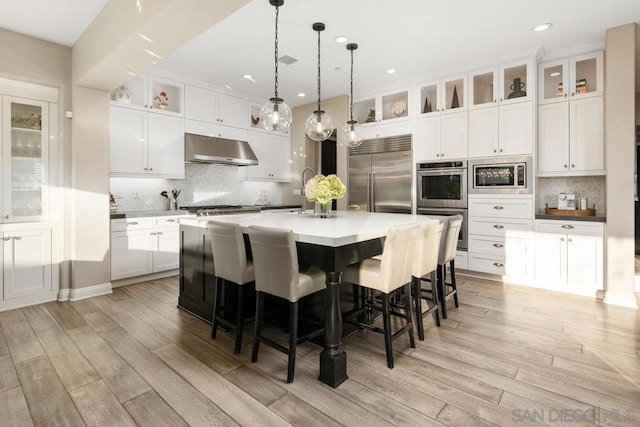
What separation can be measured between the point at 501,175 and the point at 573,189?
98cm

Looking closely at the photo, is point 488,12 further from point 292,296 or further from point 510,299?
point 292,296

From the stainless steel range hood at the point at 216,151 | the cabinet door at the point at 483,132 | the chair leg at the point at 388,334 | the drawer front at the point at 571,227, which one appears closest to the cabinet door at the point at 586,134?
the drawer front at the point at 571,227

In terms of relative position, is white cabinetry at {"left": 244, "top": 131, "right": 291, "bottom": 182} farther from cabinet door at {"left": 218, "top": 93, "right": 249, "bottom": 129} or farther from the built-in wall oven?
the built-in wall oven

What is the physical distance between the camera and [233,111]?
5566mm

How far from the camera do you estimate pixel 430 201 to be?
4.91 m

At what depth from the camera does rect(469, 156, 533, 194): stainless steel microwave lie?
13.7 ft

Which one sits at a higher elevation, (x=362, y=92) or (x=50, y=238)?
(x=362, y=92)

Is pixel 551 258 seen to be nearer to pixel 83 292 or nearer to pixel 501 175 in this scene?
pixel 501 175

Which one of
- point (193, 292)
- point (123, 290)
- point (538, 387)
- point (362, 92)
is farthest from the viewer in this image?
point (362, 92)

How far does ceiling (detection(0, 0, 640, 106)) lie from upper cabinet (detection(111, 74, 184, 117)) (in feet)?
0.81

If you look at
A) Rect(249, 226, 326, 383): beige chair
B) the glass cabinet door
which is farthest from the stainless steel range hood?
Rect(249, 226, 326, 383): beige chair

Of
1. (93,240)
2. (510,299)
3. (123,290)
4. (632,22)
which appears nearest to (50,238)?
(93,240)

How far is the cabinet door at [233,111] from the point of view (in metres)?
5.39

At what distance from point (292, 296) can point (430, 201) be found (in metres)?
3.43
